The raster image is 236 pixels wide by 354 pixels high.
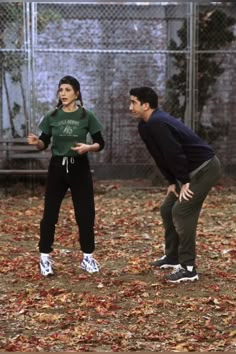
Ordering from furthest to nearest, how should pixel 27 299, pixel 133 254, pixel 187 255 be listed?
pixel 133 254, pixel 187 255, pixel 27 299

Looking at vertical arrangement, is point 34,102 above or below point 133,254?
above

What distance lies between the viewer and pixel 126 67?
40.9 feet

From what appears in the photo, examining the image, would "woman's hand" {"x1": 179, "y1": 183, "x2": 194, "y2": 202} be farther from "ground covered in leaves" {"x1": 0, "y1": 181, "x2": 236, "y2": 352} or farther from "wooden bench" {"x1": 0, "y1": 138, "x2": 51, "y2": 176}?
"wooden bench" {"x1": 0, "y1": 138, "x2": 51, "y2": 176}

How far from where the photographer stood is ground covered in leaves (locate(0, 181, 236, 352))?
14.6 ft

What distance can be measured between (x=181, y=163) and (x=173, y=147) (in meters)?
0.15

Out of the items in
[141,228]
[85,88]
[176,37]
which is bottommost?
[141,228]

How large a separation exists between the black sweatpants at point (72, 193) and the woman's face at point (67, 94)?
1.67ft

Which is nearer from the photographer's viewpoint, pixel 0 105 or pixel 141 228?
pixel 141 228

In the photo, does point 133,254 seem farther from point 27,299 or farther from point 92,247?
point 27,299

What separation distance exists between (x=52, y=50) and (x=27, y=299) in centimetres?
733

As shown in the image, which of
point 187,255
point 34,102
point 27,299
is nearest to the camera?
point 27,299

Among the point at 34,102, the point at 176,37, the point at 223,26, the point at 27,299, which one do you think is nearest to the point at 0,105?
the point at 34,102

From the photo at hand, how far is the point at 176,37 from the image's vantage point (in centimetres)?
1247

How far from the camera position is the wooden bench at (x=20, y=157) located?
11406 mm
